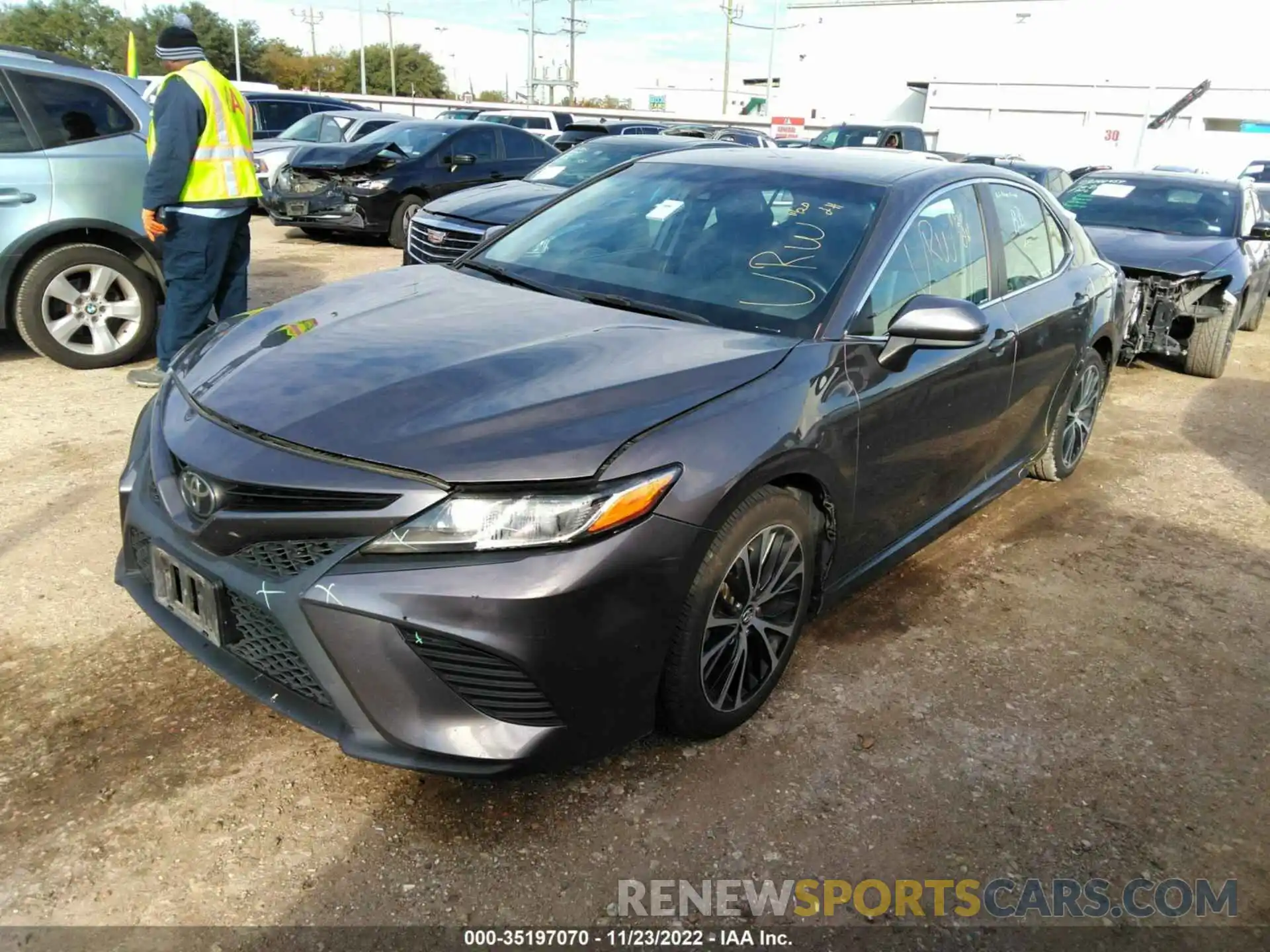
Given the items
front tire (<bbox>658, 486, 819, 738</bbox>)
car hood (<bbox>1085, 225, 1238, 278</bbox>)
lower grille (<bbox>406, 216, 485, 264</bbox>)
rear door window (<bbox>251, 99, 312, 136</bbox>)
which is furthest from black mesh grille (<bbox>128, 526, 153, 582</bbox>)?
rear door window (<bbox>251, 99, 312, 136</bbox>)

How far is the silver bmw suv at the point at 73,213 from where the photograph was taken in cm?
555

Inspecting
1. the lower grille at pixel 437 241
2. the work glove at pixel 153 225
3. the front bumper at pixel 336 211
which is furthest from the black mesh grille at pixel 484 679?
the front bumper at pixel 336 211

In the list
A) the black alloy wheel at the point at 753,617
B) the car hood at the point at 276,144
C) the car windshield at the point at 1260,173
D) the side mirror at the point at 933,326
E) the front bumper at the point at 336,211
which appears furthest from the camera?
the car windshield at the point at 1260,173

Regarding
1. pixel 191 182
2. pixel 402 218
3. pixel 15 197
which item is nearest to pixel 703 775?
pixel 191 182

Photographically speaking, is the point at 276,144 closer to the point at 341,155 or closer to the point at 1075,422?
the point at 341,155

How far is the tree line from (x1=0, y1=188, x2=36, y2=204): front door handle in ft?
159

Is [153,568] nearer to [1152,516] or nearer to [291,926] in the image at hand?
[291,926]

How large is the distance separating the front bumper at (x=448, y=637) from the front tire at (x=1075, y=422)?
3176 millimetres

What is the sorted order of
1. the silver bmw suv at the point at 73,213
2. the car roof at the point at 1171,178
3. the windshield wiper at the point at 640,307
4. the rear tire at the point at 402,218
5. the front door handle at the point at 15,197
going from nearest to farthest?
the windshield wiper at the point at 640,307 < the front door handle at the point at 15,197 < the silver bmw suv at the point at 73,213 < the car roof at the point at 1171,178 < the rear tire at the point at 402,218

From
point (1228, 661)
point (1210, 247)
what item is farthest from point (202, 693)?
point (1210, 247)

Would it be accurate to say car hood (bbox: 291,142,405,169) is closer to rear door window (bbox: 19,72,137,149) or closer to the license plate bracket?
rear door window (bbox: 19,72,137,149)

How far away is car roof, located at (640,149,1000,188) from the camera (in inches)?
136

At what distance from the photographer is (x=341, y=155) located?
11547 millimetres

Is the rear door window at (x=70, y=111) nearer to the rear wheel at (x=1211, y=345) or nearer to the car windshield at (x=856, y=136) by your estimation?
the rear wheel at (x=1211, y=345)
